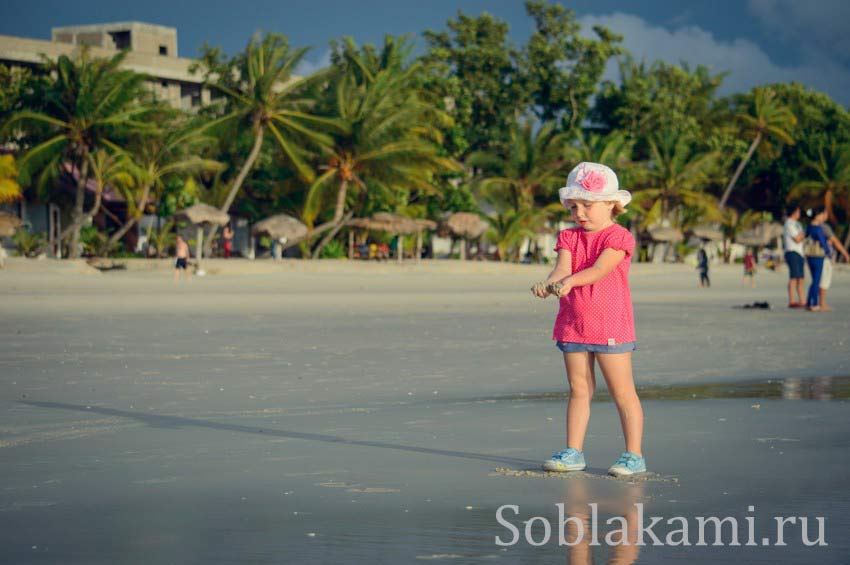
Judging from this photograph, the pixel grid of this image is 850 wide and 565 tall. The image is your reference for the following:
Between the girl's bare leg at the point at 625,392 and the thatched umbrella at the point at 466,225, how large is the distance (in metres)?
41.2

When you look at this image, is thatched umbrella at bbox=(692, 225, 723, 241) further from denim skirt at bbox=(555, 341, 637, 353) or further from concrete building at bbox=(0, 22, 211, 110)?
denim skirt at bbox=(555, 341, 637, 353)

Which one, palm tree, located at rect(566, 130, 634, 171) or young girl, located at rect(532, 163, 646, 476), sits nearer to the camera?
young girl, located at rect(532, 163, 646, 476)

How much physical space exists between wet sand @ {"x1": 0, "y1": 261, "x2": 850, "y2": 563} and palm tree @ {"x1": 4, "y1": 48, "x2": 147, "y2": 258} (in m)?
24.8

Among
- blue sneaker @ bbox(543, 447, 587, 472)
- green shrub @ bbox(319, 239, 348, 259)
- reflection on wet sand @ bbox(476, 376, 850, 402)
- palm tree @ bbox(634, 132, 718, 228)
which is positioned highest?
palm tree @ bbox(634, 132, 718, 228)

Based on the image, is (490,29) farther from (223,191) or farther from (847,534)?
(847,534)

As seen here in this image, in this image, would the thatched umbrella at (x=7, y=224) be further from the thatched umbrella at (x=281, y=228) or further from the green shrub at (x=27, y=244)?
the thatched umbrella at (x=281, y=228)

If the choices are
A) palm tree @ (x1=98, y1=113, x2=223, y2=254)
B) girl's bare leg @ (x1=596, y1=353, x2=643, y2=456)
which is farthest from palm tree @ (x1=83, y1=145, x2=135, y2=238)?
girl's bare leg @ (x1=596, y1=353, x2=643, y2=456)

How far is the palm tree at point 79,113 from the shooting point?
39.0m

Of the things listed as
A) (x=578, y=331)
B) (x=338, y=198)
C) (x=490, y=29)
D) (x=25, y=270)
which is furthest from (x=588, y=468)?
(x=490, y=29)

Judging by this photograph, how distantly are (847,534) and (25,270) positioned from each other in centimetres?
3097

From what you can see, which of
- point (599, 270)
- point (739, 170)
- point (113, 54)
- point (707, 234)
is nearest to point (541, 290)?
point (599, 270)

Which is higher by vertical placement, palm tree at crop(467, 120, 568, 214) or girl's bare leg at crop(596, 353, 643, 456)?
palm tree at crop(467, 120, 568, 214)

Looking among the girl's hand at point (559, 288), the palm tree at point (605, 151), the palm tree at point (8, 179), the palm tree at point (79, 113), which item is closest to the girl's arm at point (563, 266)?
the girl's hand at point (559, 288)

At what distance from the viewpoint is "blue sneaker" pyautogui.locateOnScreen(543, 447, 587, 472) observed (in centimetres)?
559
